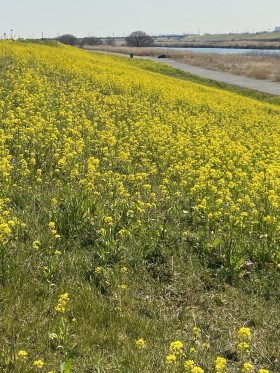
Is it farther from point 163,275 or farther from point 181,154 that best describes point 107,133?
point 163,275

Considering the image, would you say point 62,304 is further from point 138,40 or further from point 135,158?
point 138,40

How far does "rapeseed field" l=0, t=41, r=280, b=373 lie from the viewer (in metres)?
3.89

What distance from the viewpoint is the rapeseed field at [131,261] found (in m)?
3.89

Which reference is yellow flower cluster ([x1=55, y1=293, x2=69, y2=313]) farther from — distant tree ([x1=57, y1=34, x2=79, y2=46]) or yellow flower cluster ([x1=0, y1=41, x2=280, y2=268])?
distant tree ([x1=57, y1=34, x2=79, y2=46])

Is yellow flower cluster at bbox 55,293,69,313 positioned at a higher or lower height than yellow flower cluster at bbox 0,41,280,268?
lower

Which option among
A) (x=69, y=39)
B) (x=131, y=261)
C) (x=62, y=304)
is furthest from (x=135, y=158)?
(x=69, y=39)

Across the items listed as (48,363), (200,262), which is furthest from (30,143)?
(48,363)

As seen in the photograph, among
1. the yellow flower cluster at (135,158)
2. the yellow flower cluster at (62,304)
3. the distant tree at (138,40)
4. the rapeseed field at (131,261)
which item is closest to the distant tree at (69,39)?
the distant tree at (138,40)

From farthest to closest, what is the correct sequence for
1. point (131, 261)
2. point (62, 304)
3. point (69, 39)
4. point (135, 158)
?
point (69, 39), point (135, 158), point (131, 261), point (62, 304)

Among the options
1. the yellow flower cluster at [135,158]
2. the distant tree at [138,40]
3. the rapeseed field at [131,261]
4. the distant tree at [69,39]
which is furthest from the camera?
the distant tree at [138,40]

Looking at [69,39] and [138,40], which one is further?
[138,40]

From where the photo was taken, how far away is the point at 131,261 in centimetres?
521

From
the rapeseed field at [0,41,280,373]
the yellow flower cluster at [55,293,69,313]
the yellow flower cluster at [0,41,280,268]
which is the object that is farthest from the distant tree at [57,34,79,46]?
the yellow flower cluster at [55,293,69,313]

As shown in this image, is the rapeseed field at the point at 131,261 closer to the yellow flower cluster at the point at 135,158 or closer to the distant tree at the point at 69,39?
the yellow flower cluster at the point at 135,158
